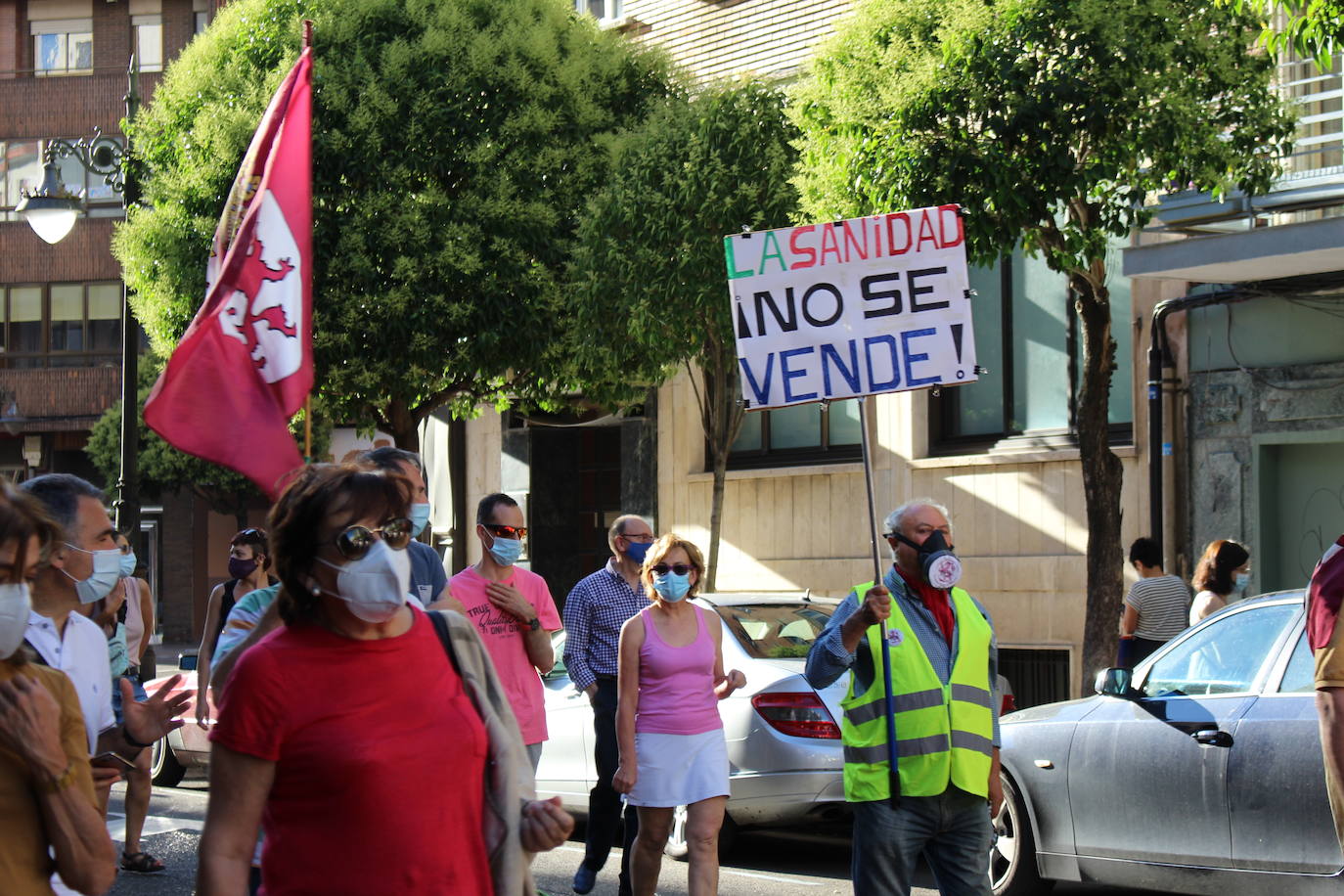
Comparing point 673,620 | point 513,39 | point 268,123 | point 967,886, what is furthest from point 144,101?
point 967,886

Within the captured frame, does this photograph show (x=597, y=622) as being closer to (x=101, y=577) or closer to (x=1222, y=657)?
(x=1222, y=657)

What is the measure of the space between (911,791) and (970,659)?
0.53 meters

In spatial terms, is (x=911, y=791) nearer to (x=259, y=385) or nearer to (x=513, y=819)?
(x=513, y=819)

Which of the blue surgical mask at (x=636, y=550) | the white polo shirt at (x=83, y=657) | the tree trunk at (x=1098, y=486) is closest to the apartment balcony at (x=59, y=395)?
the tree trunk at (x=1098, y=486)

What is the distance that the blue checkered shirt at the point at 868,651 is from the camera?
6.00m

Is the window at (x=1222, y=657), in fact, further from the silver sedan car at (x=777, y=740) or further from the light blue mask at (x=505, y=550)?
the light blue mask at (x=505, y=550)

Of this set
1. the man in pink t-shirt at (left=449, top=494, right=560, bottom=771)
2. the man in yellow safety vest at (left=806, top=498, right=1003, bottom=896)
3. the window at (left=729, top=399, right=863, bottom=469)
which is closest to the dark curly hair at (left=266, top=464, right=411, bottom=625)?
the man in yellow safety vest at (left=806, top=498, right=1003, bottom=896)

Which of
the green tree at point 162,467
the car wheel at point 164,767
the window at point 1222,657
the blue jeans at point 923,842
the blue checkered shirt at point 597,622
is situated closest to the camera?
the blue jeans at point 923,842

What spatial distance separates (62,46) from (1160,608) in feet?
109

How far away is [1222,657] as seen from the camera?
297 inches

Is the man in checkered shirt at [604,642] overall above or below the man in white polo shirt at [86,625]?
below

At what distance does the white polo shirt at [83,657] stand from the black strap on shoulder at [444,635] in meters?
1.21

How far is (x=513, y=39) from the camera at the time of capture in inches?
711

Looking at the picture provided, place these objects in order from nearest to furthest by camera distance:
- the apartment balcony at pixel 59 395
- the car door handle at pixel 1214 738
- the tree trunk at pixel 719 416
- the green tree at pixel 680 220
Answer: the car door handle at pixel 1214 738, the green tree at pixel 680 220, the tree trunk at pixel 719 416, the apartment balcony at pixel 59 395
